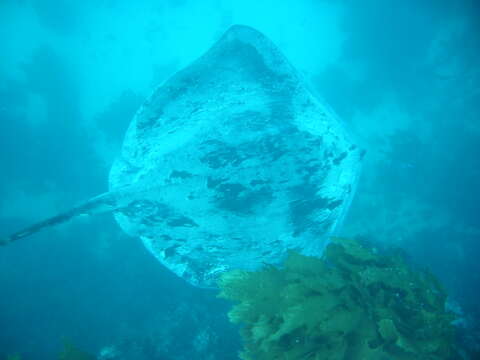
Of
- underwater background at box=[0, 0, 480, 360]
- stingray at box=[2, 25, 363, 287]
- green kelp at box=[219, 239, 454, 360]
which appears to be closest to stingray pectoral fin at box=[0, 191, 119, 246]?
stingray at box=[2, 25, 363, 287]

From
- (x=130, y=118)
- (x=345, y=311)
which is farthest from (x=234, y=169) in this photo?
(x=130, y=118)

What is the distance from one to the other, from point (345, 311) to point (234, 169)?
2578 mm

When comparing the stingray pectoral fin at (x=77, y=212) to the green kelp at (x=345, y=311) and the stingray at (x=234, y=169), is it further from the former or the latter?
the green kelp at (x=345, y=311)

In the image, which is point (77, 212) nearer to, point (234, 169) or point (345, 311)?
point (234, 169)

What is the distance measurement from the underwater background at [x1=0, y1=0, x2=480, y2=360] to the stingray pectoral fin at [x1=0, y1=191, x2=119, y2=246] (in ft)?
13.4

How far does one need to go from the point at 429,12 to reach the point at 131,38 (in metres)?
22.3

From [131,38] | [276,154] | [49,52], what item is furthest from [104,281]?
[131,38]

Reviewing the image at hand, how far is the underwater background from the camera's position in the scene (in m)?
9.24

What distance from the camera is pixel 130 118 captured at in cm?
1491

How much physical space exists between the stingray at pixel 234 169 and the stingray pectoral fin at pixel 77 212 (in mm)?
16

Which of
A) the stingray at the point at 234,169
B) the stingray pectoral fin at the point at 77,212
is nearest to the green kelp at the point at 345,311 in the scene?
the stingray at the point at 234,169

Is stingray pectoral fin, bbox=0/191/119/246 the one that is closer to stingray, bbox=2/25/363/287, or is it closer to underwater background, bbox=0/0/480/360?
stingray, bbox=2/25/363/287

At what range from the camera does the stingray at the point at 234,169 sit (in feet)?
15.0

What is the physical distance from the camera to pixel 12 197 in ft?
49.5
